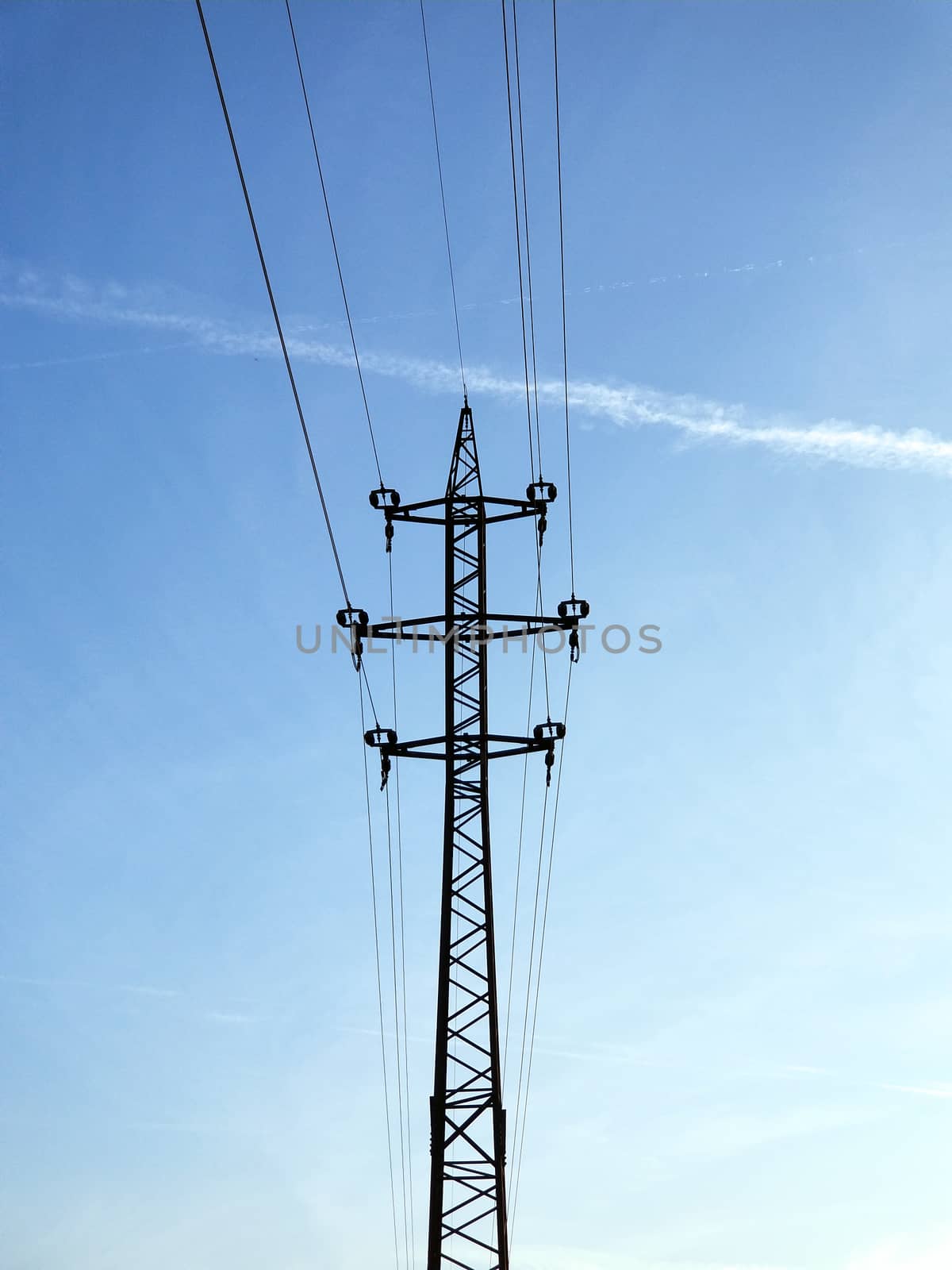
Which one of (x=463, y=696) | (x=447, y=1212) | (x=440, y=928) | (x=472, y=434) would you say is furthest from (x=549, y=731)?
(x=447, y=1212)

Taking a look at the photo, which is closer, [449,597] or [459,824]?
[459,824]

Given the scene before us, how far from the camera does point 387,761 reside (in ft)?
80.8

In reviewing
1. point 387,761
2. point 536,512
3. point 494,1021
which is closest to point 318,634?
point 387,761

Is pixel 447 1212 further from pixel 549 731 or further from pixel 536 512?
pixel 536 512

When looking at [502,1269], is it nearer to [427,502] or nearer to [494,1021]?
[494,1021]

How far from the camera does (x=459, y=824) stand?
2295cm

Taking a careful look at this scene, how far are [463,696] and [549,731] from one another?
1.86m

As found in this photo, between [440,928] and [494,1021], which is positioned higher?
[440,928]

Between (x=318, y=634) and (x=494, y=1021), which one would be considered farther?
(x=318, y=634)

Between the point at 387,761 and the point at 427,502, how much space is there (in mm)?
5290

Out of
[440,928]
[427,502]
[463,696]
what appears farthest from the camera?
[427,502]

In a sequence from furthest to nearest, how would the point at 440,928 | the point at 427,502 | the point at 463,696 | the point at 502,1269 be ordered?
the point at 427,502 < the point at 463,696 < the point at 440,928 < the point at 502,1269

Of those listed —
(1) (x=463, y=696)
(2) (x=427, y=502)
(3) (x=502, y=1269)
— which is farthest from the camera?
(2) (x=427, y=502)

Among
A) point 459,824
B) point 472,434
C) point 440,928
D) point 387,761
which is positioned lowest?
point 440,928
